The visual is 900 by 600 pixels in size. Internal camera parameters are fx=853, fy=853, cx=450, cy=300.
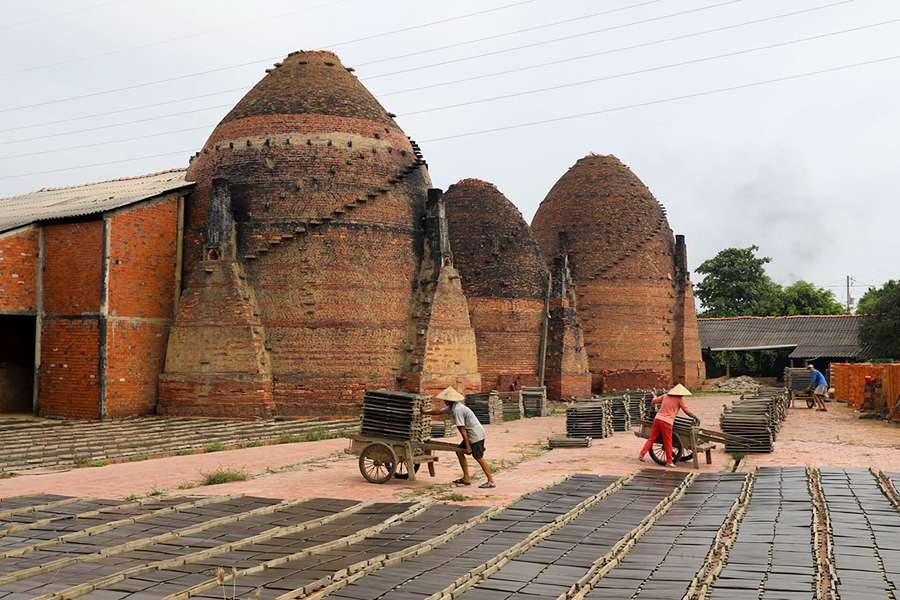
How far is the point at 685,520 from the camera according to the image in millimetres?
8133

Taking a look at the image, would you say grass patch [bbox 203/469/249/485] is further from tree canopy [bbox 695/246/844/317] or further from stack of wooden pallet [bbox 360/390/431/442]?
tree canopy [bbox 695/246/844/317]

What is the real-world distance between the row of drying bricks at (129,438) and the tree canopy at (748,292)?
40006 mm

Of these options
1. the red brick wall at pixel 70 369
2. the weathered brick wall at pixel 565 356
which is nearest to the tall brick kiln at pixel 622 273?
the weathered brick wall at pixel 565 356

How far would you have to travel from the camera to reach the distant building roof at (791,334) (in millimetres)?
38459

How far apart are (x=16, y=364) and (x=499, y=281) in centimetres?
1432

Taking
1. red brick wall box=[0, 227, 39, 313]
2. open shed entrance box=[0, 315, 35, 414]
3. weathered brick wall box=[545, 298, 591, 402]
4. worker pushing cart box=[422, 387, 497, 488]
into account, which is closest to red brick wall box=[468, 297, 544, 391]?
weathered brick wall box=[545, 298, 591, 402]

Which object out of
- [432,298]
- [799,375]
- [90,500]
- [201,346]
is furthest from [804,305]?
[90,500]

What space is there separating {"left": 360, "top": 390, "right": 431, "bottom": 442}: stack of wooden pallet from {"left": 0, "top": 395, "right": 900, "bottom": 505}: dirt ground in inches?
24.3

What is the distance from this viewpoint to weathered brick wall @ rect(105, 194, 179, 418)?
62.0ft

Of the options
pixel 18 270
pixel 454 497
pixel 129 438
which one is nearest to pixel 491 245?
pixel 18 270

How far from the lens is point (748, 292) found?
53750 mm

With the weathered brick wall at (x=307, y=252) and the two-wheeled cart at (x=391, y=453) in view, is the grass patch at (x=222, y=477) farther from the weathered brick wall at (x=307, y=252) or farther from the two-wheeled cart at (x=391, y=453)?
the weathered brick wall at (x=307, y=252)

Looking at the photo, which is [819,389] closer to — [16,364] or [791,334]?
[791,334]

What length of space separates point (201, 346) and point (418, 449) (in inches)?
419
